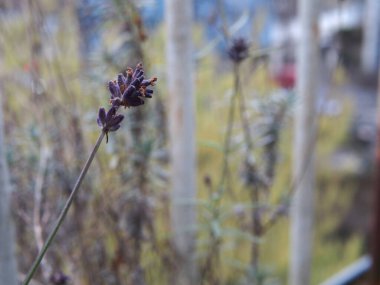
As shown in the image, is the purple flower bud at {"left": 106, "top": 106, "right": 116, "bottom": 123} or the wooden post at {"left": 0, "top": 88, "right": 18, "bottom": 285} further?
the wooden post at {"left": 0, "top": 88, "right": 18, "bottom": 285}

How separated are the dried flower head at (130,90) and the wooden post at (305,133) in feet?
2.57

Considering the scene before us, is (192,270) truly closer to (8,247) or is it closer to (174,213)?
(174,213)

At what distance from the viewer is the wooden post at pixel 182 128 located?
0.90 meters

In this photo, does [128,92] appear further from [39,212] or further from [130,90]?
[39,212]

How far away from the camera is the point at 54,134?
1045 mm

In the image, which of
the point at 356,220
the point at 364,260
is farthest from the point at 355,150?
the point at 364,260

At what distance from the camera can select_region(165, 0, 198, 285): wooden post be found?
90 centimetres

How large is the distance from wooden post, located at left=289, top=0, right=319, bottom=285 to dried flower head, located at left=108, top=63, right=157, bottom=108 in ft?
2.57

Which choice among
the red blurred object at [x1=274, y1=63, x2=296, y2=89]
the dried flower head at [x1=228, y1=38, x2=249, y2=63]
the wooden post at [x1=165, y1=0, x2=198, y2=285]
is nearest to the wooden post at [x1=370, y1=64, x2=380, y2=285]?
the red blurred object at [x1=274, y1=63, x2=296, y2=89]

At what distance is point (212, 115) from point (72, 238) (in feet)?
3.75

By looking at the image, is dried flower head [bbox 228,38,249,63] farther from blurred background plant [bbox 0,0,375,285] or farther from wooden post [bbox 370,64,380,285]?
wooden post [bbox 370,64,380,285]

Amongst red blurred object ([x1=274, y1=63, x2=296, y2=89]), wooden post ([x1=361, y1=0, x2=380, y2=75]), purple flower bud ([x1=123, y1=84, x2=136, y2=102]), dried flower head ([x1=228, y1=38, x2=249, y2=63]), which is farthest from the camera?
wooden post ([x1=361, y1=0, x2=380, y2=75])

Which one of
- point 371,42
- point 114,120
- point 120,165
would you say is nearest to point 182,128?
point 120,165

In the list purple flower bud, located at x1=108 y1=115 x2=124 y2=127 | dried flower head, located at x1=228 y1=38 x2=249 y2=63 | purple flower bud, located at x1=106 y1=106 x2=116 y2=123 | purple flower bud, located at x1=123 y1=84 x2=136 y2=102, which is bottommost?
purple flower bud, located at x1=108 y1=115 x2=124 y2=127
